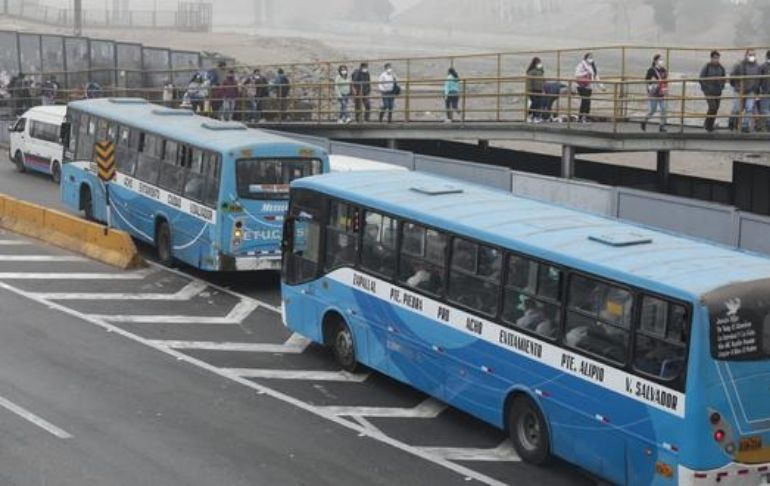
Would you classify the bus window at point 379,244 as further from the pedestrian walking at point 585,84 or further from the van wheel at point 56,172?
the van wheel at point 56,172

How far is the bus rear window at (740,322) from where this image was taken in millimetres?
11391

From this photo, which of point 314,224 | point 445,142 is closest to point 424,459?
point 314,224

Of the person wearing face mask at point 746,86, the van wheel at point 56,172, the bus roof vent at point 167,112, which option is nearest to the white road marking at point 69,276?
the bus roof vent at point 167,112

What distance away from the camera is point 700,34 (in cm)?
12850

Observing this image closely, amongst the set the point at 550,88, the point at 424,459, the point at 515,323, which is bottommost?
the point at 424,459

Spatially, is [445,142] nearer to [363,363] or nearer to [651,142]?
[651,142]

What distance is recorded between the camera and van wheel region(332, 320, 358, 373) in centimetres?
1709

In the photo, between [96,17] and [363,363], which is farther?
[96,17]

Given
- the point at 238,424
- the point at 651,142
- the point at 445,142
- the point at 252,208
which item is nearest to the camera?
the point at 238,424

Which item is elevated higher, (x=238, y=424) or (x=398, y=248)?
(x=398, y=248)

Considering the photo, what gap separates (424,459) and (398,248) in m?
3.03

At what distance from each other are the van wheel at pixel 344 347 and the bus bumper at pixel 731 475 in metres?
6.41

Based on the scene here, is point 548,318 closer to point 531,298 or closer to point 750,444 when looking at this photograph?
point 531,298

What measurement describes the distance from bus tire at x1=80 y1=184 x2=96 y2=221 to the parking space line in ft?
38.8
